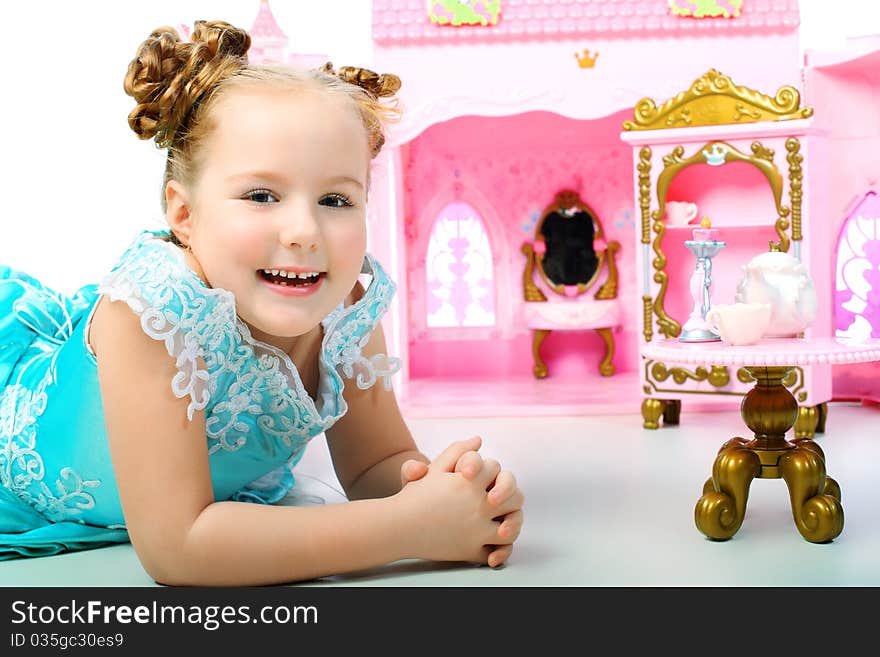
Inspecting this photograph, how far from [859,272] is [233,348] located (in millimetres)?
3726

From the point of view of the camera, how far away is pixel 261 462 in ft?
7.97

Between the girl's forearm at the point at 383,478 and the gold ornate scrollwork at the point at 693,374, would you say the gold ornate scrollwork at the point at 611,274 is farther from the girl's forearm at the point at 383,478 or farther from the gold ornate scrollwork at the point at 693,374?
the girl's forearm at the point at 383,478

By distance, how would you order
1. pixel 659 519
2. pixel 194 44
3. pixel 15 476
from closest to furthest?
1. pixel 194 44
2. pixel 15 476
3. pixel 659 519

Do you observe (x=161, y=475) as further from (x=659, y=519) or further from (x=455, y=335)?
(x=455, y=335)

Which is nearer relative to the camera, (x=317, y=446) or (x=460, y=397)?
(x=317, y=446)

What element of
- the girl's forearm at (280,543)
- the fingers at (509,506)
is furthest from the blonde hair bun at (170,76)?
the fingers at (509,506)

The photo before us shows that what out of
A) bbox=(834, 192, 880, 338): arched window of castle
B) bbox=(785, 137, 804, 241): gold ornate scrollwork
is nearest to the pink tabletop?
bbox=(785, 137, 804, 241): gold ornate scrollwork

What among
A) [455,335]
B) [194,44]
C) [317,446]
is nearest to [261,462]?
[194,44]

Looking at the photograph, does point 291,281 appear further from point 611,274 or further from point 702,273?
point 611,274

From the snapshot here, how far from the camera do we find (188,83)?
2.06 metres

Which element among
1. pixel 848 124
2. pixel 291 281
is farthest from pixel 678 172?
pixel 291 281

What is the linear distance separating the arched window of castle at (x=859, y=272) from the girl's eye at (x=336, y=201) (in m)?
3.46

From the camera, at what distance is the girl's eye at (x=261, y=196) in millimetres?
1990
